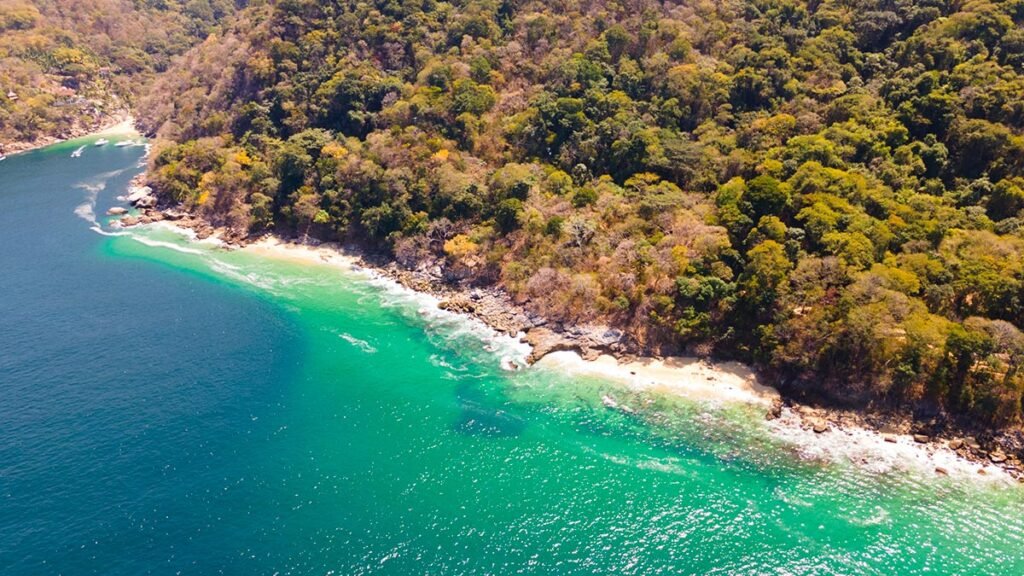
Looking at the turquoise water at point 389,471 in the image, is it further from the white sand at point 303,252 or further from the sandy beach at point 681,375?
the white sand at point 303,252

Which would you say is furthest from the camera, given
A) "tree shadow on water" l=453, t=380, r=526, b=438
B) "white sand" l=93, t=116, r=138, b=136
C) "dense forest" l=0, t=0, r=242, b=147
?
"white sand" l=93, t=116, r=138, b=136

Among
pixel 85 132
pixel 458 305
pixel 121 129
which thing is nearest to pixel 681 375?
pixel 458 305

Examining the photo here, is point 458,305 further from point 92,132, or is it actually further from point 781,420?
point 92,132

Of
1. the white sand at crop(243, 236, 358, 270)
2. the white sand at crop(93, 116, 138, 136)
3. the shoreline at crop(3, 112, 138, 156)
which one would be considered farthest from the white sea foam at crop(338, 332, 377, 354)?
the white sand at crop(93, 116, 138, 136)

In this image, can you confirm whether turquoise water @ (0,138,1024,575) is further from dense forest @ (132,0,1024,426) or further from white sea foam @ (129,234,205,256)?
white sea foam @ (129,234,205,256)

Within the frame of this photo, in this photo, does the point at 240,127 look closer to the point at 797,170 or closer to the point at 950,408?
the point at 797,170

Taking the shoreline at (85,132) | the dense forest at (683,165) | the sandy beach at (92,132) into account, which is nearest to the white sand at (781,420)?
the dense forest at (683,165)

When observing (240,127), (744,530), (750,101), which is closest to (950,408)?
(744,530)
